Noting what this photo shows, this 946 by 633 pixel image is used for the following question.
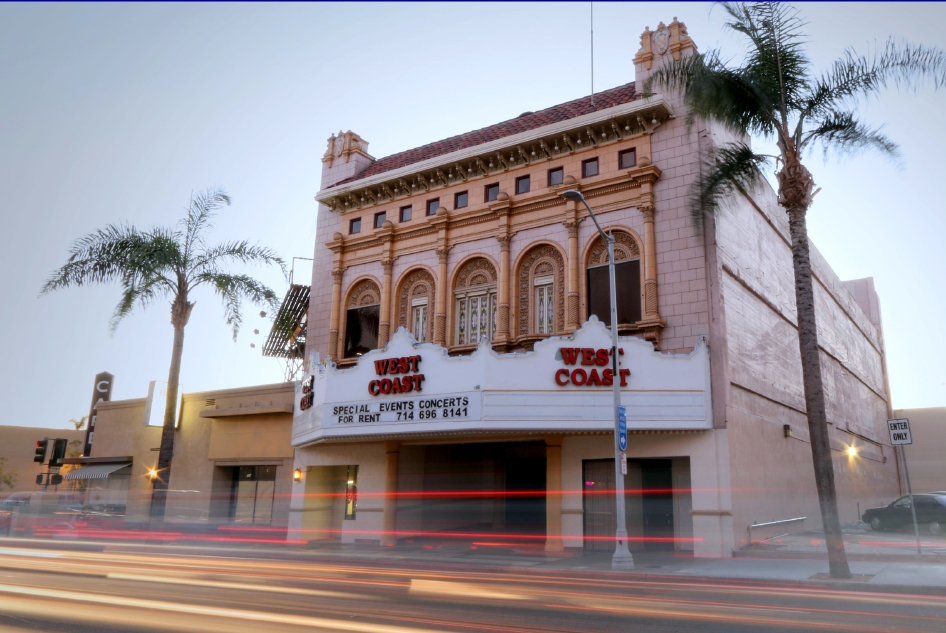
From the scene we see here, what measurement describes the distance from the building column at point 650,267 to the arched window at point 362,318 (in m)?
11.3

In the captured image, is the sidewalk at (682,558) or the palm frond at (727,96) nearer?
the sidewalk at (682,558)

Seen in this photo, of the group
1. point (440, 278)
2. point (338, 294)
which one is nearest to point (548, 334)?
point (440, 278)

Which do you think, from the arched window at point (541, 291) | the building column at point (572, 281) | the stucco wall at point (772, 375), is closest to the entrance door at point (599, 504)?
the stucco wall at point (772, 375)

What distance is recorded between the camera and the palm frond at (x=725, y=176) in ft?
65.8

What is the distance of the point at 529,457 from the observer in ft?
93.0

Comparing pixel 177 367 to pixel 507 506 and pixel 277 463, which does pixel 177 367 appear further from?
pixel 507 506

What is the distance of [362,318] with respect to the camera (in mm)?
30141

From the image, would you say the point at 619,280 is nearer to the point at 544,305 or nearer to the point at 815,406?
the point at 544,305

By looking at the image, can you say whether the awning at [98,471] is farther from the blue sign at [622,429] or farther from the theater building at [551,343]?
the blue sign at [622,429]

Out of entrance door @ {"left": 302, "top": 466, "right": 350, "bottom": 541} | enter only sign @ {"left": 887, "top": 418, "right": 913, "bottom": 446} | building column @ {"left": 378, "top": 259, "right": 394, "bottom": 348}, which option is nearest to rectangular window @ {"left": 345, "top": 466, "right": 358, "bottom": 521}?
entrance door @ {"left": 302, "top": 466, "right": 350, "bottom": 541}

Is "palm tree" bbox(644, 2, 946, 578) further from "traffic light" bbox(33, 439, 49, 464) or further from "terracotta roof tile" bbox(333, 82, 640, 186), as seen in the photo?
"traffic light" bbox(33, 439, 49, 464)

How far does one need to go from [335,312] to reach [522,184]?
9623 mm

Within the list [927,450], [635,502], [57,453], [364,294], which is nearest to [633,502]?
[635,502]

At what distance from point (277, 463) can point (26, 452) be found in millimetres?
53494
